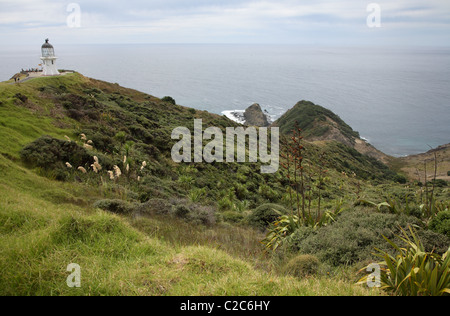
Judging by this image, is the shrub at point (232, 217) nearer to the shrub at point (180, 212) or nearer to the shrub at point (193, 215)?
the shrub at point (193, 215)

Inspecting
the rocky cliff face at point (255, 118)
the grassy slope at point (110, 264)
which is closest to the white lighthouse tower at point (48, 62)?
the grassy slope at point (110, 264)

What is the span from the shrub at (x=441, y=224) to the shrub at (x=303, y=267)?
3.11 metres

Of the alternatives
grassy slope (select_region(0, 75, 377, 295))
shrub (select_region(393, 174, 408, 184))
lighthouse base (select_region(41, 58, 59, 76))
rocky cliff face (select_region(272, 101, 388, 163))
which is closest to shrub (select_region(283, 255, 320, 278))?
grassy slope (select_region(0, 75, 377, 295))

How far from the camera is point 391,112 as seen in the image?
114750mm

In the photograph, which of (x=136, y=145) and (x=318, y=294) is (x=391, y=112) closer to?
(x=136, y=145)

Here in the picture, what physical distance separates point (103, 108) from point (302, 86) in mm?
144072

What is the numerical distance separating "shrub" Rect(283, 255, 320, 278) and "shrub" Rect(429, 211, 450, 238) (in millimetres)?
3113

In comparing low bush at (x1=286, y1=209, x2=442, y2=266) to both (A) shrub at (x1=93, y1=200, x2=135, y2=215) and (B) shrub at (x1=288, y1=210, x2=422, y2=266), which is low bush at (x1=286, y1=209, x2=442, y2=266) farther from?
(A) shrub at (x1=93, y1=200, x2=135, y2=215)

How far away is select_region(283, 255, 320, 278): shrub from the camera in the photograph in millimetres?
4978

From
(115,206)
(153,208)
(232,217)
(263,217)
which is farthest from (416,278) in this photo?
(232,217)

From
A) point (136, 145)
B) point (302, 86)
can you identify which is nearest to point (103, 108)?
point (136, 145)

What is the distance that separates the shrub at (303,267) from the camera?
4978mm

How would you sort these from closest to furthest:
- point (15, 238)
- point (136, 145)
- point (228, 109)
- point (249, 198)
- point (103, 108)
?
point (15, 238) < point (249, 198) < point (136, 145) < point (103, 108) < point (228, 109)

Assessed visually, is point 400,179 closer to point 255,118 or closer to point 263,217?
point 263,217
